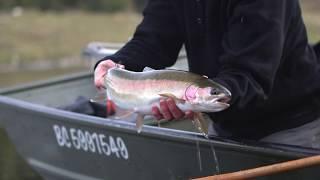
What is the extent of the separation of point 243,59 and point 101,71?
0.70 m

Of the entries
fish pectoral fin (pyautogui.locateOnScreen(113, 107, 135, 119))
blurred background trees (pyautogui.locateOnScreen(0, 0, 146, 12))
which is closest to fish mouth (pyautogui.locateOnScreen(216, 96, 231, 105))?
fish pectoral fin (pyautogui.locateOnScreen(113, 107, 135, 119))

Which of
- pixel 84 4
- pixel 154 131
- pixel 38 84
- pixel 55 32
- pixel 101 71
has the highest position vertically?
pixel 101 71

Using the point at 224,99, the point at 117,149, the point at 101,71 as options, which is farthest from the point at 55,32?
the point at 224,99

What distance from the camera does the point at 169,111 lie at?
2928mm

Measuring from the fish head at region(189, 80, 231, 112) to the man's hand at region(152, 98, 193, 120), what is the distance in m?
0.09

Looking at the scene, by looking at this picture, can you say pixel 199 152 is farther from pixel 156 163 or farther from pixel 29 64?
pixel 29 64

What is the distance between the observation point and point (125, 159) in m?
4.29

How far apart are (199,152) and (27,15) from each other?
596 inches

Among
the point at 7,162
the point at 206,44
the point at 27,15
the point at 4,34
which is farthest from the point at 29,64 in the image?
the point at 206,44

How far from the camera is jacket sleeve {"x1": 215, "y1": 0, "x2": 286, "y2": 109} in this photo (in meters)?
3.00

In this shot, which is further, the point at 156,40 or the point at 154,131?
the point at 154,131

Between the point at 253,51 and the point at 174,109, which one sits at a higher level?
Result: the point at 253,51

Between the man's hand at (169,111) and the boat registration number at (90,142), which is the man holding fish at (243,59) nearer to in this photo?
the man's hand at (169,111)

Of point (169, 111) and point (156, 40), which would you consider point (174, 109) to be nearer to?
point (169, 111)
